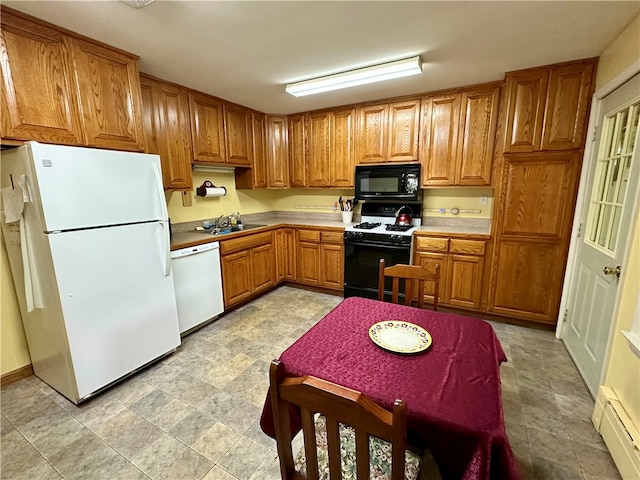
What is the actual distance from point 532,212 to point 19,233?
12.8 feet

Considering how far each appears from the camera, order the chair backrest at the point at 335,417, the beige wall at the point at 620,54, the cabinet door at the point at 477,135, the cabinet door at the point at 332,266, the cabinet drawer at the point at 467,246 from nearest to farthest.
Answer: the chair backrest at the point at 335,417
the beige wall at the point at 620,54
the cabinet door at the point at 477,135
the cabinet drawer at the point at 467,246
the cabinet door at the point at 332,266

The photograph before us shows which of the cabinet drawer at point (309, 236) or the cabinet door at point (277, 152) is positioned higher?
the cabinet door at point (277, 152)

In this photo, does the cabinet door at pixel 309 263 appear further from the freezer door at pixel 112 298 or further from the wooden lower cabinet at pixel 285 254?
the freezer door at pixel 112 298

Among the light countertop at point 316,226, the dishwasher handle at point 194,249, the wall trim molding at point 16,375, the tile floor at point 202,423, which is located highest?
the light countertop at point 316,226

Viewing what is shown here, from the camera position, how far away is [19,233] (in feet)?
6.00

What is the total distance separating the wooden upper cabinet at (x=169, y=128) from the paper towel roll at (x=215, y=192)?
0.39 metres

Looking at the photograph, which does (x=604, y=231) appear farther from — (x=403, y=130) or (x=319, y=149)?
(x=319, y=149)

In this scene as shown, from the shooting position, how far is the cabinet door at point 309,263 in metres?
3.77

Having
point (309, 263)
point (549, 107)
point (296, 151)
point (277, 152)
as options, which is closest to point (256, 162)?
point (277, 152)

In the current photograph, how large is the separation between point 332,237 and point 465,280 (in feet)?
5.07

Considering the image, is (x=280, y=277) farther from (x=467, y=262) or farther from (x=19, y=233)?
(x=19, y=233)

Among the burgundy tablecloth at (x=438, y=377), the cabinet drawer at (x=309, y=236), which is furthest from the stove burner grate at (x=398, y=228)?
the burgundy tablecloth at (x=438, y=377)

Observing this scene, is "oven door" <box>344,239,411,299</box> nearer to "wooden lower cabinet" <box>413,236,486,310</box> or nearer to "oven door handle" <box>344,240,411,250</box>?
"oven door handle" <box>344,240,411,250</box>

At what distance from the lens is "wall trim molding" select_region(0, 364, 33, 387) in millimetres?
2088
